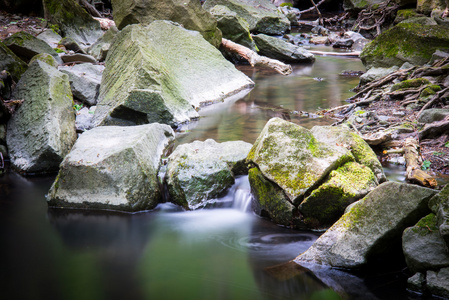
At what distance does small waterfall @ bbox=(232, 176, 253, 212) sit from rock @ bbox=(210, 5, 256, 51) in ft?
35.4

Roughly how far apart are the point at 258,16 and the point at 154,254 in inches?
675

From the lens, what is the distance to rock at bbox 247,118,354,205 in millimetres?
4770

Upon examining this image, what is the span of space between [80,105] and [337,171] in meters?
6.55

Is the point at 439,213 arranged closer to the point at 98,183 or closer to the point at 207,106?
the point at 98,183

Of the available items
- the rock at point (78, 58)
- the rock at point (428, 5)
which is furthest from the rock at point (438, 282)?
the rock at point (428, 5)

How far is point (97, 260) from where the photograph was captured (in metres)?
4.54

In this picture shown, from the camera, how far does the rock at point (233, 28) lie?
15219 millimetres

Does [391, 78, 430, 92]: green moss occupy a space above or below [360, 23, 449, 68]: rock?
below

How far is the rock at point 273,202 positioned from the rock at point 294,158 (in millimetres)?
99

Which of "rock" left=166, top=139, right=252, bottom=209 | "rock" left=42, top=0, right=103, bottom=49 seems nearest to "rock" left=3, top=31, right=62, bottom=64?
"rock" left=42, top=0, right=103, bottom=49

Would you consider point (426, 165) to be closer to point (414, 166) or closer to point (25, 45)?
point (414, 166)

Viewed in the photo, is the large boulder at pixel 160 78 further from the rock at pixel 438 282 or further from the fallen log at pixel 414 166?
the rock at pixel 438 282

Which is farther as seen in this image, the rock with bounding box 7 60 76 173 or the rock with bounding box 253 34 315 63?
the rock with bounding box 253 34 315 63

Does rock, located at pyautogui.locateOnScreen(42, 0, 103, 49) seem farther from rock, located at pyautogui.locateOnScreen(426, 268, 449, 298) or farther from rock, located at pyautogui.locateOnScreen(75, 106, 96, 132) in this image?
rock, located at pyautogui.locateOnScreen(426, 268, 449, 298)
